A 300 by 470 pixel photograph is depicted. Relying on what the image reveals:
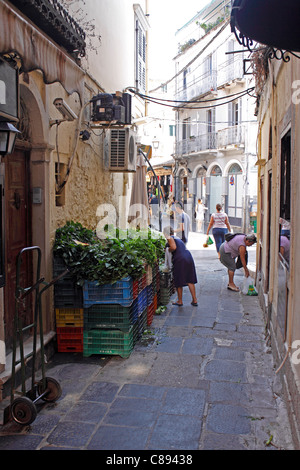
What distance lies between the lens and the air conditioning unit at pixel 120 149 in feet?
28.7

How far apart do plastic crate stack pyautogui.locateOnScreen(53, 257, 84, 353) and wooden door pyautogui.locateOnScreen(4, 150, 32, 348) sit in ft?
1.23

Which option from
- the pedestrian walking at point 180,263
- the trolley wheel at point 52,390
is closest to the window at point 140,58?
the pedestrian walking at point 180,263

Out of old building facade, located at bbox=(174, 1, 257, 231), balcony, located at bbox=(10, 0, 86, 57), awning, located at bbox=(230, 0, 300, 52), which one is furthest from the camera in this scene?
old building facade, located at bbox=(174, 1, 257, 231)

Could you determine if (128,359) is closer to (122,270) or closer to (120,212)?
(122,270)

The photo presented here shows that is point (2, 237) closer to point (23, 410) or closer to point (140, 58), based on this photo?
point (23, 410)

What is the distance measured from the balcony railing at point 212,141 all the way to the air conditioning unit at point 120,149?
17.7 meters

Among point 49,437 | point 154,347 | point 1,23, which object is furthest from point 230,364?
point 1,23

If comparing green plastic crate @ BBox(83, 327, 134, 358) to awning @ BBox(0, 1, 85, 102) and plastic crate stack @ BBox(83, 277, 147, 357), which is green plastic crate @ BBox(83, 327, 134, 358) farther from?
awning @ BBox(0, 1, 85, 102)

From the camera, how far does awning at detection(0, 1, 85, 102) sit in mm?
3475

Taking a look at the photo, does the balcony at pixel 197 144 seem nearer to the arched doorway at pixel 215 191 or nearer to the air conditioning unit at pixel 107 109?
the arched doorway at pixel 215 191

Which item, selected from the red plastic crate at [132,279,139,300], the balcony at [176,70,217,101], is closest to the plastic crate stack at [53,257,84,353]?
the red plastic crate at [132,279,139,300]

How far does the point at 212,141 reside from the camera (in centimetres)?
2850
